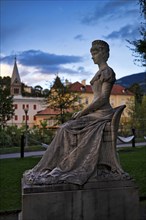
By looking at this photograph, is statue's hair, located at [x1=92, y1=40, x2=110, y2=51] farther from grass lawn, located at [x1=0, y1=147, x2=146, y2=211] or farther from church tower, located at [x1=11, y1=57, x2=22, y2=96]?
church tower, located at [x1=11, y1=57, x2=22, y2=96]

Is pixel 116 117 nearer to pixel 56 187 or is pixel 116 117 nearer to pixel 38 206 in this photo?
pixel 56 187

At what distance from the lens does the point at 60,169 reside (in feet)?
19.2

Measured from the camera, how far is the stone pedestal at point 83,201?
5.44 metres

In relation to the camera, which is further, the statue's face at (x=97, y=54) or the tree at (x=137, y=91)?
the tree at (x=137, y=91)

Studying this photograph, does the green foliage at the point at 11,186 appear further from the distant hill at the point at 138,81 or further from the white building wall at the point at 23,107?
the white building wall at the point at 23,107

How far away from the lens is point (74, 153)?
5.92 meters

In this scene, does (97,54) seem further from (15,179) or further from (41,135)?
(41,135)

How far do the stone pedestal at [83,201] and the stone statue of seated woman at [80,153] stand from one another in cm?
17

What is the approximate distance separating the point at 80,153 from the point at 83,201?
836mm

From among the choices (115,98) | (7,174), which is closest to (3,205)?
(7,174)

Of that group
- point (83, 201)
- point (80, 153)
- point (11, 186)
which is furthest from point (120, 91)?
point (83, 201)

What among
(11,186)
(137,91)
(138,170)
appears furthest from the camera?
(137,91)

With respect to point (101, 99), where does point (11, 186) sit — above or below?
below

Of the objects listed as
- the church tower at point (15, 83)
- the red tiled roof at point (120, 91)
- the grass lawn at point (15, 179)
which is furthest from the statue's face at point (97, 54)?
the church tower at point (15, 83)
